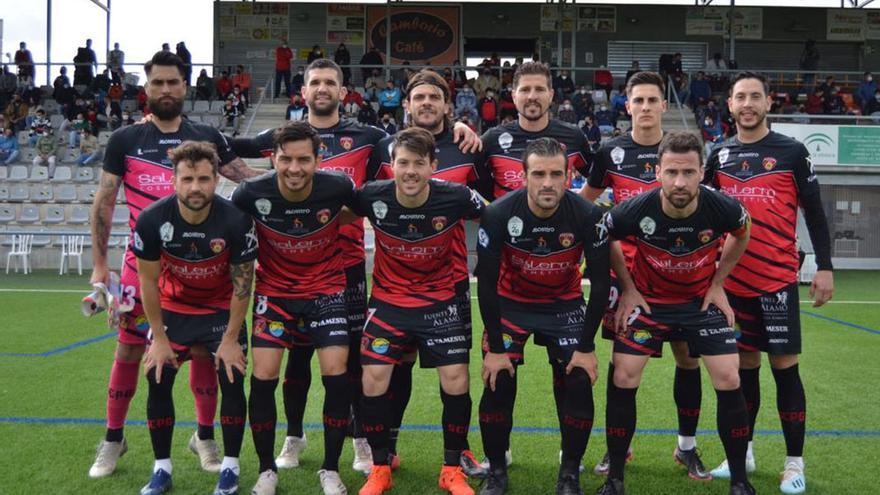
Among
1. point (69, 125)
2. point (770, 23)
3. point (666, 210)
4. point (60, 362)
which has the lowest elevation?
point (60, 362)

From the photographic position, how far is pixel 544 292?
13.8ft

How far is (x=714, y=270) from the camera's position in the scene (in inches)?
165

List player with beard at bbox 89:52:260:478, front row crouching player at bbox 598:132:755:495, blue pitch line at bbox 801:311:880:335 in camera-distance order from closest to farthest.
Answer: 1. front row crouching player at bbox 598:132:755:495
2. player with beard at bbox 89:52:260:478
3. blue pitch line at bbox 801:311:880:335

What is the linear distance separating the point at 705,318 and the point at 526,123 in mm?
1480

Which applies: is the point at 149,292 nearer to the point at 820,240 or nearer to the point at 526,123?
the point at 526,123

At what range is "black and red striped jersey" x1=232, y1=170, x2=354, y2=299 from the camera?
13.6ft

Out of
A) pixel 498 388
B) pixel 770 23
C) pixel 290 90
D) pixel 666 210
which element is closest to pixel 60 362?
pixel 498 388

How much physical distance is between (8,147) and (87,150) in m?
2.09

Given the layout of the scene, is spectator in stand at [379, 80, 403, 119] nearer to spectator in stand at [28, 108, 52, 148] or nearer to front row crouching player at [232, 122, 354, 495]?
spectator in stand at [28, 108, 52, 148]

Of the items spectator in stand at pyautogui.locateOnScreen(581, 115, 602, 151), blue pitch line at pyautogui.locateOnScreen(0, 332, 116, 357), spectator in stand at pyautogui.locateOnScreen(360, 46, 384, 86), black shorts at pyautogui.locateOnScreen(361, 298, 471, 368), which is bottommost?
blue pitch line at pyautogui.locateOnScreen(0, 332, 116, 357)

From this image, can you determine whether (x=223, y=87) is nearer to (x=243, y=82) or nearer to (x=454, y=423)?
(x=243, y=82)

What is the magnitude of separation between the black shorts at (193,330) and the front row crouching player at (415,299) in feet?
2.38

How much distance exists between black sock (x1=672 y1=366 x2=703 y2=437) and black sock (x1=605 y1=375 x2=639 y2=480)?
1.88 ft

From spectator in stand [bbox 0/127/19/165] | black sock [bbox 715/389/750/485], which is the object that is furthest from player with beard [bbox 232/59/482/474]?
spectator in stand [bbox 0/127/19/165]
